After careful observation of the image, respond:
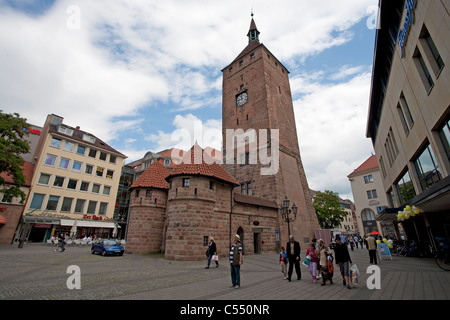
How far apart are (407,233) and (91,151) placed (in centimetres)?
4107

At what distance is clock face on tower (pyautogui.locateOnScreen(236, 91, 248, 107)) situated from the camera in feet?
105

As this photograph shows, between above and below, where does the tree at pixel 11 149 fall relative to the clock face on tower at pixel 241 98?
below

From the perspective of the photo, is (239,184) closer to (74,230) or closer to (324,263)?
(324,263)

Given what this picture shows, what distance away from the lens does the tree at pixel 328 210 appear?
41156mm

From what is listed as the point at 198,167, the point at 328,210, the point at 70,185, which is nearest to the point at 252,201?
the point at 198,167

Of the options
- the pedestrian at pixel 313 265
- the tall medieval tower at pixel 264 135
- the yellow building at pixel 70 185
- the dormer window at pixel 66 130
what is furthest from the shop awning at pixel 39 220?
the pedestrian at pixel 313 265

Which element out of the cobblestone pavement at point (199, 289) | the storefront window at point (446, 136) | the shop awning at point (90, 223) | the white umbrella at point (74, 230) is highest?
the storefront window at point (446, 136)

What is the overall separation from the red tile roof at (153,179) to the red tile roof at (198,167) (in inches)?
147

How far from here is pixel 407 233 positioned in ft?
64.7

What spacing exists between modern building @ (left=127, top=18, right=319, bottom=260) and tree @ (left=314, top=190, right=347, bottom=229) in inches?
595

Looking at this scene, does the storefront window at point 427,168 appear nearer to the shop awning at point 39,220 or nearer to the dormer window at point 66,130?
the shop awning at point 39,220

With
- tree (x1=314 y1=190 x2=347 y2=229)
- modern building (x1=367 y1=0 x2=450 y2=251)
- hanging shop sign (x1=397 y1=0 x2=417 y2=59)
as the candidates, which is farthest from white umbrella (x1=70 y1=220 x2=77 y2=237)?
tree (x1=314 y1=190 x2=347 y2=229)

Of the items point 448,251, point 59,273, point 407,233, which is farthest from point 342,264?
point 407,233

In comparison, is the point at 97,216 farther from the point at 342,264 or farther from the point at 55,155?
the point at 342,264
